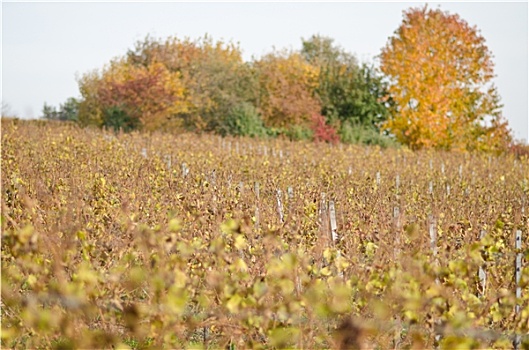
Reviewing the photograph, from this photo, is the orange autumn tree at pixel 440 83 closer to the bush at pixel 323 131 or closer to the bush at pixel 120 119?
the bush at pixel 323 131

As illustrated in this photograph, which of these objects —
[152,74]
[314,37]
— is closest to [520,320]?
[152,74]

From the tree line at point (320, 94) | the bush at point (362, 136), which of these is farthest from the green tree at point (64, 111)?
the bush at point (362, 136)

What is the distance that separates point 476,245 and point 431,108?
29.0 meters

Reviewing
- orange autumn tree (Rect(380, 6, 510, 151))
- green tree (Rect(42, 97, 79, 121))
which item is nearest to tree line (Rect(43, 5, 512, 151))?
orange autumn tree (Rect(380, 6, 510, 151))

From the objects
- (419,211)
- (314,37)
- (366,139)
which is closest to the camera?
(419,211)

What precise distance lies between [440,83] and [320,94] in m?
9.30

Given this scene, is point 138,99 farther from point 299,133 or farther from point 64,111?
point 64,111

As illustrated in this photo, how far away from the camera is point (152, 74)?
37688 millimetres

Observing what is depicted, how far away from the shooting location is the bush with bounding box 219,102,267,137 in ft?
117

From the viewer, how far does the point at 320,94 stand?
1608 inches

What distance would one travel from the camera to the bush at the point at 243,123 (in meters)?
35.6

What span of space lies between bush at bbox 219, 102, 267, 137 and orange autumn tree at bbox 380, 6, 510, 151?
18.8ft

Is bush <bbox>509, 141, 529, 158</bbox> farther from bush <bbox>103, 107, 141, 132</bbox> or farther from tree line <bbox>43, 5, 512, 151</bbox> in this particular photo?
bush <bbox>103, 107, 141, 132</bbox>

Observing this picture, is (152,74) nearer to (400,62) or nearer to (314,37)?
(400,62)
